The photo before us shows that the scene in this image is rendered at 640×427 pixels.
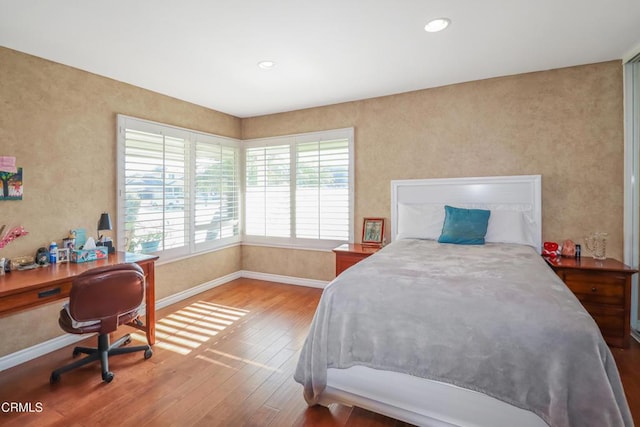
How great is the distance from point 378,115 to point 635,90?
243 cm

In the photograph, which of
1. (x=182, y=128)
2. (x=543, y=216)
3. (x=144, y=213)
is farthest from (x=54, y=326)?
(x=543, y=216)

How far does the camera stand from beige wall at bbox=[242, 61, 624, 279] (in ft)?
9.81

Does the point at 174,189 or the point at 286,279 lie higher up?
the point at 174,189

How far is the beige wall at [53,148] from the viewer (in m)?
2.53

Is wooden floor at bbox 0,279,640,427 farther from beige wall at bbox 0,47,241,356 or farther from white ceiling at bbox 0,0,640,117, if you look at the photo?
white ceiling at bbox 0,0,640,117

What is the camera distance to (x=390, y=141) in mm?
3932

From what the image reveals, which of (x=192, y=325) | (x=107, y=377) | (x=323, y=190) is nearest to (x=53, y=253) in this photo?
(x=107, y=377)

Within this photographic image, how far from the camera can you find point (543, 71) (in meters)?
3.17

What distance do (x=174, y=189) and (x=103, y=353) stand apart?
6.60ft

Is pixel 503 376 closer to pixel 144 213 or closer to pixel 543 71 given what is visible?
pixel 543 71

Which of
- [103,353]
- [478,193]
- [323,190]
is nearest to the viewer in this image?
[103,353]

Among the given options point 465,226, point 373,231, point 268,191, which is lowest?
point 373,231

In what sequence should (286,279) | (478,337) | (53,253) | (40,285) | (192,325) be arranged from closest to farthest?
(478,337) → (40,285) → (53,253) → (192,325) → (286,279)

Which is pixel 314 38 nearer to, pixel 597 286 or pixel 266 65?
pixel 266 65
